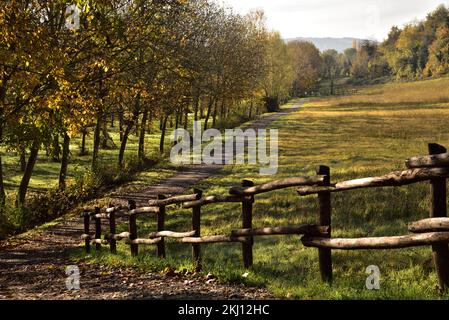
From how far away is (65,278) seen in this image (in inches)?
386

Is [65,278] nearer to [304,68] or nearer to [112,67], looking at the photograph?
[112,67]

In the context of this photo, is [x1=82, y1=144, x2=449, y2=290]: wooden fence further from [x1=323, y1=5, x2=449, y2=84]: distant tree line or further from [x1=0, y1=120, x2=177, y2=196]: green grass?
[x1=323, y1=5, x2=449, y2=84]: distant tree line

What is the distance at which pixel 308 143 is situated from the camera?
122 ft

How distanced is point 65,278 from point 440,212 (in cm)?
752

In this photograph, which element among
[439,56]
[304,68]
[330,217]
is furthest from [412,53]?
[330,217]

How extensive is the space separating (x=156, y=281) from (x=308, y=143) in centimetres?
3032

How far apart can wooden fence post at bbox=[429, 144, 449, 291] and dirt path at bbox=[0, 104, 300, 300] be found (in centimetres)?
232

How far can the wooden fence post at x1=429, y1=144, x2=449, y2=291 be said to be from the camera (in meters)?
5.97

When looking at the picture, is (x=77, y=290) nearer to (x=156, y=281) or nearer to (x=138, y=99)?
(x=156, y=281)

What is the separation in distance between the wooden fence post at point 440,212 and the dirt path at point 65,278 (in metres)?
2.32
